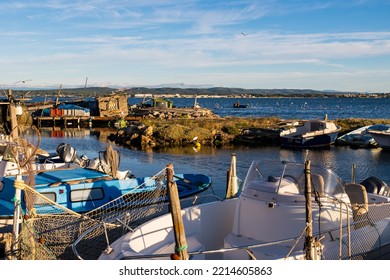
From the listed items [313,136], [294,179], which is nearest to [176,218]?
[294,179]

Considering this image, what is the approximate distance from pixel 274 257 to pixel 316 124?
33758 mm

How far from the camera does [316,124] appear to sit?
140 ft

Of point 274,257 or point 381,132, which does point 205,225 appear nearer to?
point 274,257

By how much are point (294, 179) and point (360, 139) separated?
31852mm

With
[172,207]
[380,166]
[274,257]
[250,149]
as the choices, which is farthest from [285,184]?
[250,149]

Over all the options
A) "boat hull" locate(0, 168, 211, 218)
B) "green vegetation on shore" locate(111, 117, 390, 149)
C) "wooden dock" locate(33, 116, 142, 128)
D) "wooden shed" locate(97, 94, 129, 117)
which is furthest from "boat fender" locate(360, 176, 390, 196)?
"wooden shed" locate(97, 94, 129, 117)

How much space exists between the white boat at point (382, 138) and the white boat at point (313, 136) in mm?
3374

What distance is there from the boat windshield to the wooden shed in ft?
182

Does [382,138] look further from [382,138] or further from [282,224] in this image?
[282,224]

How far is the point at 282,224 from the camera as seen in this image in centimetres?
1130

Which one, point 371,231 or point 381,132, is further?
point 381,132

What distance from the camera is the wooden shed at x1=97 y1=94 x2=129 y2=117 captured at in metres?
66.8

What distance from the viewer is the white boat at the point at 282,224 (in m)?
10.7

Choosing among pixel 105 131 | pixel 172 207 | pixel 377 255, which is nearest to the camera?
pixel 172 207
